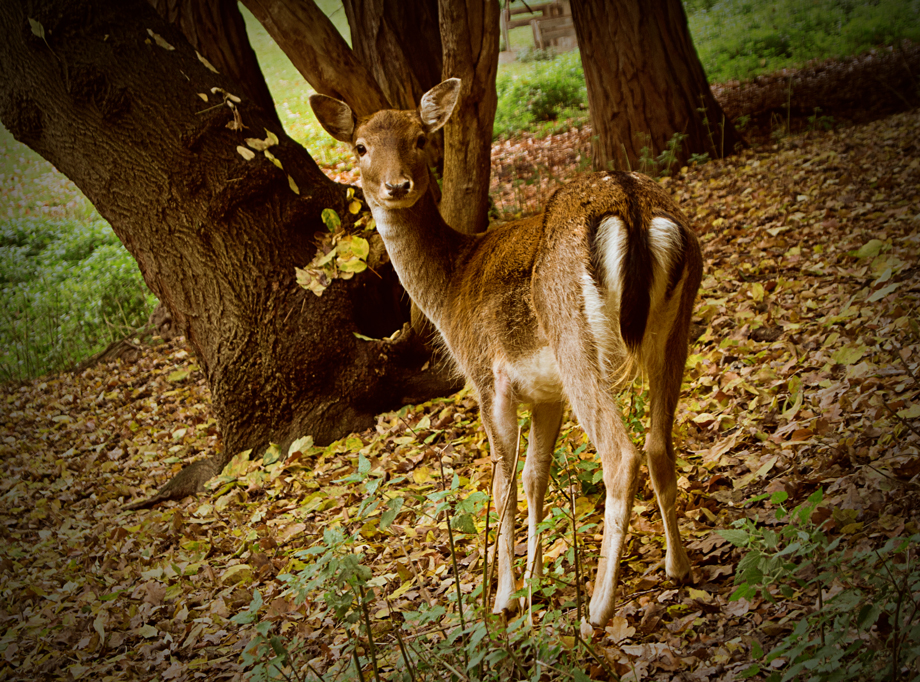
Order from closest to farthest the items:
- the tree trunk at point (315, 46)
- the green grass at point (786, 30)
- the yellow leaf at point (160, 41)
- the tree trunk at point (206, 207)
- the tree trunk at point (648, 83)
Answer: the tree trunk at point (206, 207), the yellow leaf at point (160, 41), the tree trunk at point (315, 46), the tree trunk at point (648, 83), the green grass at point (786, 30)

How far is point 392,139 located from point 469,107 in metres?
1.23

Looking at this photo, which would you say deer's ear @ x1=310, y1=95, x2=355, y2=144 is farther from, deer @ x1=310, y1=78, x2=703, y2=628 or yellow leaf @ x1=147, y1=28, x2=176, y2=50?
yellow leaf @ x1=147, y1=28, x2=176, y2=50

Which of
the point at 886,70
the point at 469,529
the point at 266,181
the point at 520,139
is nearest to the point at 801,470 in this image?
the point at 469,529

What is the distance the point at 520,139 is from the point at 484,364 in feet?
24.3

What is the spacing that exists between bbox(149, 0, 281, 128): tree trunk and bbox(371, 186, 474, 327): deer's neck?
2.52 meters

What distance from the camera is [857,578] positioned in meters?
1.93

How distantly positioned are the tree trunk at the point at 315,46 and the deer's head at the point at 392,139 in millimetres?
1286

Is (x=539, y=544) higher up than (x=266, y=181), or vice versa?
(x=266, y=181)

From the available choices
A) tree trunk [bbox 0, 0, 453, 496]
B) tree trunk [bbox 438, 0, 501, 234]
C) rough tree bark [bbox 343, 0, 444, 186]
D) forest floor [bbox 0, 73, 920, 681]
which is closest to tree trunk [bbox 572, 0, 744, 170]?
forest floor [bbox 0, 73, 920, 681]

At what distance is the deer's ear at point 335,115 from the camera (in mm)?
3242

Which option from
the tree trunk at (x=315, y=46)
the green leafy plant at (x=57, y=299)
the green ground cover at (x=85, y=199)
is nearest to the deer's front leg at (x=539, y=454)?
the tree trunk at (x=315, y=46)

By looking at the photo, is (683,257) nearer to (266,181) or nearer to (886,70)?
(266,181)

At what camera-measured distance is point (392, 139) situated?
10.3 ft

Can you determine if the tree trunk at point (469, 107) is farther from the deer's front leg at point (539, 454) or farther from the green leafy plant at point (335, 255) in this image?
the deer's front leg at point (539, 454)
